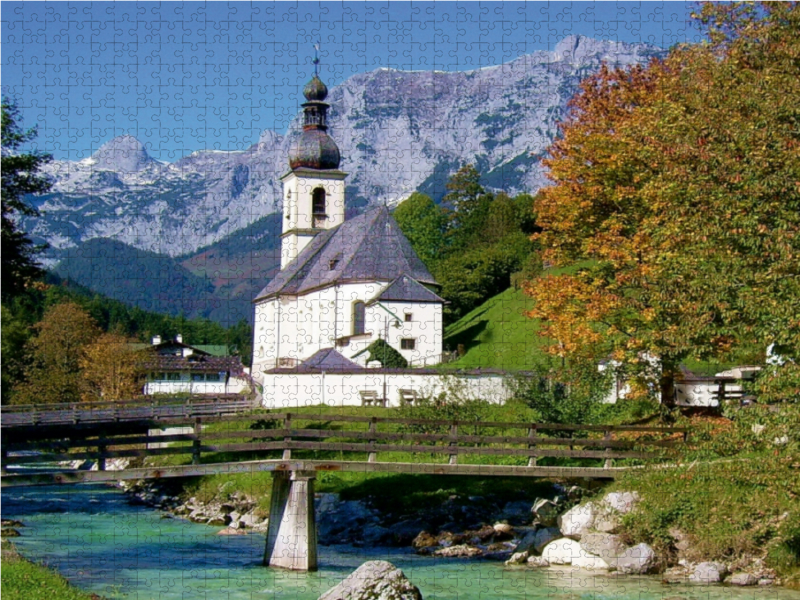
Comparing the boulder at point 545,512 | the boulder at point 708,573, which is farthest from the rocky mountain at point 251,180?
the boulder at point 708,573

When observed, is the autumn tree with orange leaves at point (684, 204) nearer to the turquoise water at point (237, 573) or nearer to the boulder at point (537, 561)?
the turquoise water at point (237, 573)

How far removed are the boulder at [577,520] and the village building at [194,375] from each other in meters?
42.3

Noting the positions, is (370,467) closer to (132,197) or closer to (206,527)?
(206,527)

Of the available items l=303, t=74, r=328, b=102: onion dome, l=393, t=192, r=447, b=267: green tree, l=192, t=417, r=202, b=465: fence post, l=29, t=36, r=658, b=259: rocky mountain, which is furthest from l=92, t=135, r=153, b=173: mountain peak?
l=393, t=192, r=447, b=267: green tree

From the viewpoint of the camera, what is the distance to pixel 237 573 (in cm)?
2000

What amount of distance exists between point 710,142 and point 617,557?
319 inches

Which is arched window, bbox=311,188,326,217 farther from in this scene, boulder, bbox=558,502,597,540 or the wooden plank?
boulder, bbox=558,502,597,540

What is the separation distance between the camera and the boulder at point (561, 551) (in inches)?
822

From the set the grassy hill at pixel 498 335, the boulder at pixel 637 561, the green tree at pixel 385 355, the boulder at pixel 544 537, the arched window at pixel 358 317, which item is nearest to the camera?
the boulder at pixel 637 561

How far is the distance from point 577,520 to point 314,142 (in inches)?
2571

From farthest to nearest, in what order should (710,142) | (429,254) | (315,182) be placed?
(429,254)
(315,182)
(710,142)

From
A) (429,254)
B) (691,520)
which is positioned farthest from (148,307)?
(691,520)

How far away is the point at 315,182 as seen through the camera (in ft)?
276

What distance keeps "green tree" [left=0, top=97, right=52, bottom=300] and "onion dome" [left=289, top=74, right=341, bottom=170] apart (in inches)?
2264
